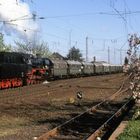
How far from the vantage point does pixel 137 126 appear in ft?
48.3

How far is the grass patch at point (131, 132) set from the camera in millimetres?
12867

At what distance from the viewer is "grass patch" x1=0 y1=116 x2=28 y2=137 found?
1516 cm

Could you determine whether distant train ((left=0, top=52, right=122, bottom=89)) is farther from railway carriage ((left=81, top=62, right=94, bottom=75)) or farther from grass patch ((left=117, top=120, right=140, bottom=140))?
grass patch ((left=117, top=120, right=140, bottom=140))

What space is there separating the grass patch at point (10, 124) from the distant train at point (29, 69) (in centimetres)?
2024

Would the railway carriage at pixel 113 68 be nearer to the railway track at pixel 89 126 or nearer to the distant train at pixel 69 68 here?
the distant train at pixel 69 68

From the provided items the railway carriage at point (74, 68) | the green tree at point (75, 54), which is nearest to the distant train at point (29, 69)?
the railway carriage at point (74, 68)

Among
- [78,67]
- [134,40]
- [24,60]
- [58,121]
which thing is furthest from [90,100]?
[78,67]

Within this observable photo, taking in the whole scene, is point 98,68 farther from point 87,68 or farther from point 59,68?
point 59,68

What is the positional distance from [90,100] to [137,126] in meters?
13.7

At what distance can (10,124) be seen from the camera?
17.0 m

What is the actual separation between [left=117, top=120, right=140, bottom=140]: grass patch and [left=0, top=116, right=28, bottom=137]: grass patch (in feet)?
11.3

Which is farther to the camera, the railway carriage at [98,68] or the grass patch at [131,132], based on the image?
the railway carriage at [98,68]

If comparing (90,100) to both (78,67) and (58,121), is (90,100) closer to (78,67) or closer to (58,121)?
(58,121)

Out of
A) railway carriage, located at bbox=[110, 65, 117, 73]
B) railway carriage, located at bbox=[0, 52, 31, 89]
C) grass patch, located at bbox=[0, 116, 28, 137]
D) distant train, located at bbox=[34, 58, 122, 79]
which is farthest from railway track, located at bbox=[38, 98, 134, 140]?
railway carriage, located at bbox=[110, 65, 117, 73]
